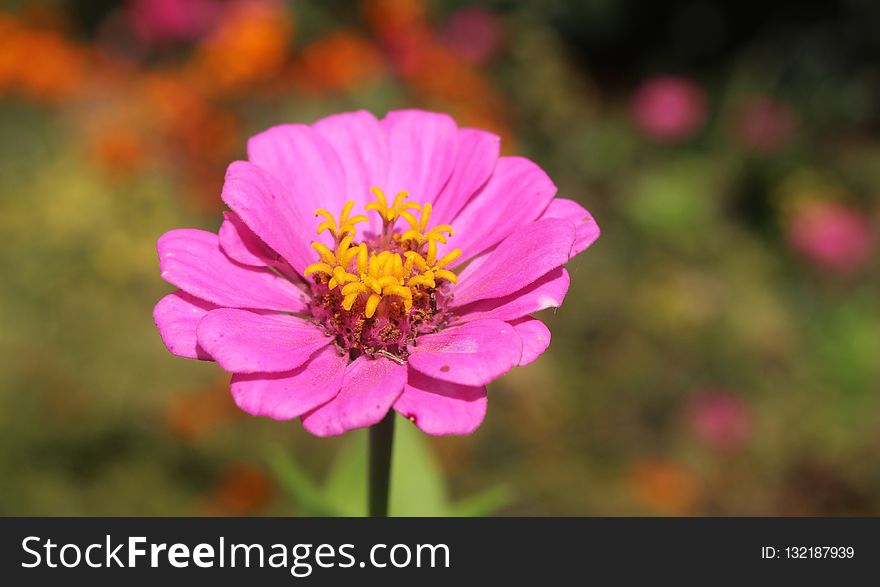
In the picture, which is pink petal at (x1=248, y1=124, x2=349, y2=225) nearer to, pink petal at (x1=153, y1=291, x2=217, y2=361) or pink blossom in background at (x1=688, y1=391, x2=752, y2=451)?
pink petal at (x1=153, y1=291, x2=217, y2=361)

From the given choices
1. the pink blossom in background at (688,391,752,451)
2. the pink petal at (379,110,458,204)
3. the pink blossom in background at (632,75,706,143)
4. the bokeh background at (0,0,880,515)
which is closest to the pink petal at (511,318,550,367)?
the pink petal at (379,110,458,204)

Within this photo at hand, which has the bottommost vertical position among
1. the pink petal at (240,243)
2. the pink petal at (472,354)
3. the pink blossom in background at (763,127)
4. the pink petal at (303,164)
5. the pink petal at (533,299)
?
the pink petal at (472,354)

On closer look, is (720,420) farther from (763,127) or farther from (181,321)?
(181,321)

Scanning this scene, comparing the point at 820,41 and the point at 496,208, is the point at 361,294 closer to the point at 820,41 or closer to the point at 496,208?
the point at 496,208

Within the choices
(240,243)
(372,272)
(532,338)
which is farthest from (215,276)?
(532,338)

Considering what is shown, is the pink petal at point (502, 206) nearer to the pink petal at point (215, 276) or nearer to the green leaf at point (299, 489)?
the pink petal at point (215, 276)

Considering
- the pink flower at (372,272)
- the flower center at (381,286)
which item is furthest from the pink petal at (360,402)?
the flower center at (381,286)
